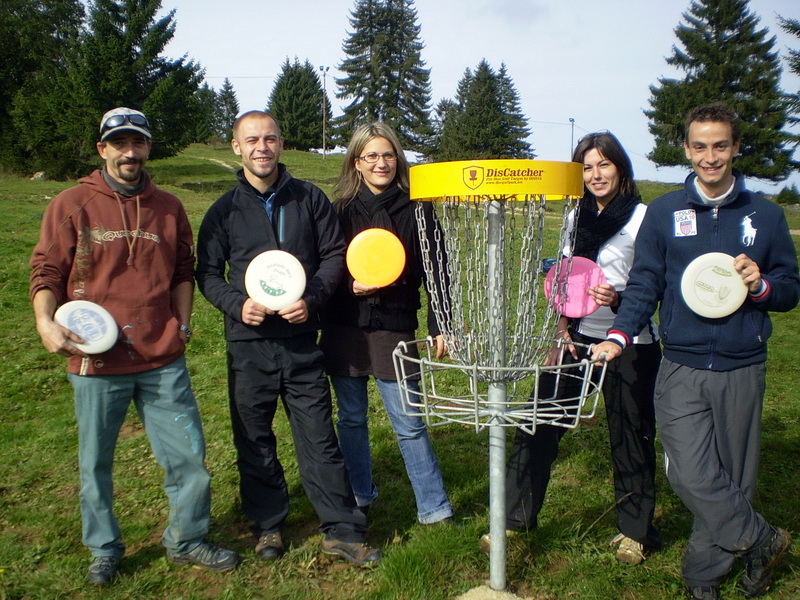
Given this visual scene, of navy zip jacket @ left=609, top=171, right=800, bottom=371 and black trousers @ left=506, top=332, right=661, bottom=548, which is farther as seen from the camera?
black trousers @ left=506, top=332, right=661, bottom=548

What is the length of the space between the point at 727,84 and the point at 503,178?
48.6 m

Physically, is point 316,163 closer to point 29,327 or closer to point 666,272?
point 29,327

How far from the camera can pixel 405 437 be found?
361 centimetres

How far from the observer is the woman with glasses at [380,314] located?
3.49 meters

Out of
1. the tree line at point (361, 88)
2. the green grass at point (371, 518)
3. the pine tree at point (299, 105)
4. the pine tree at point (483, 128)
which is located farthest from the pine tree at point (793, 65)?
the pine tree at point (299, 105)

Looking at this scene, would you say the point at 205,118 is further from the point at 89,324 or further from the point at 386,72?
the point at 89,324

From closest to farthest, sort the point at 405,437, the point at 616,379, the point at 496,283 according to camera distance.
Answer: the point at 496,283 < the point at 616,379 < the point at 405,437

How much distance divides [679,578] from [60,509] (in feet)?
11.0

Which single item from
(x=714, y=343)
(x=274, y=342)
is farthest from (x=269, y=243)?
(x=714, y=343)

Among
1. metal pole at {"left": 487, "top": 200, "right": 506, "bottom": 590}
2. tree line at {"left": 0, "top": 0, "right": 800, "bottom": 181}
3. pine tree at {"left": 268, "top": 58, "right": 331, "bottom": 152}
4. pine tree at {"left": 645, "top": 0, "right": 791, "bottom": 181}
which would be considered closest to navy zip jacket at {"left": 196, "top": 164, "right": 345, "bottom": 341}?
metal pole at {"left": 487, "top": 200, "right": 506, "bottom": 590}

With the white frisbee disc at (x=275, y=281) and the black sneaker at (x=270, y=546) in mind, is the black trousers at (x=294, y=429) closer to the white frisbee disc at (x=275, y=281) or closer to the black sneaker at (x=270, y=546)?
the black sneaker at (x=270, y=546)

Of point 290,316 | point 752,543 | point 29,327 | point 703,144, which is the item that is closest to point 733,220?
point 703,144

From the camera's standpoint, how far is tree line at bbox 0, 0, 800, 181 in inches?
1297

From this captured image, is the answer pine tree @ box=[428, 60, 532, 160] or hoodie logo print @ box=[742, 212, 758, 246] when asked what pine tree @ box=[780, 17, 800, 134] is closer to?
pine tree @ box=[428, 60, 532, 160]
